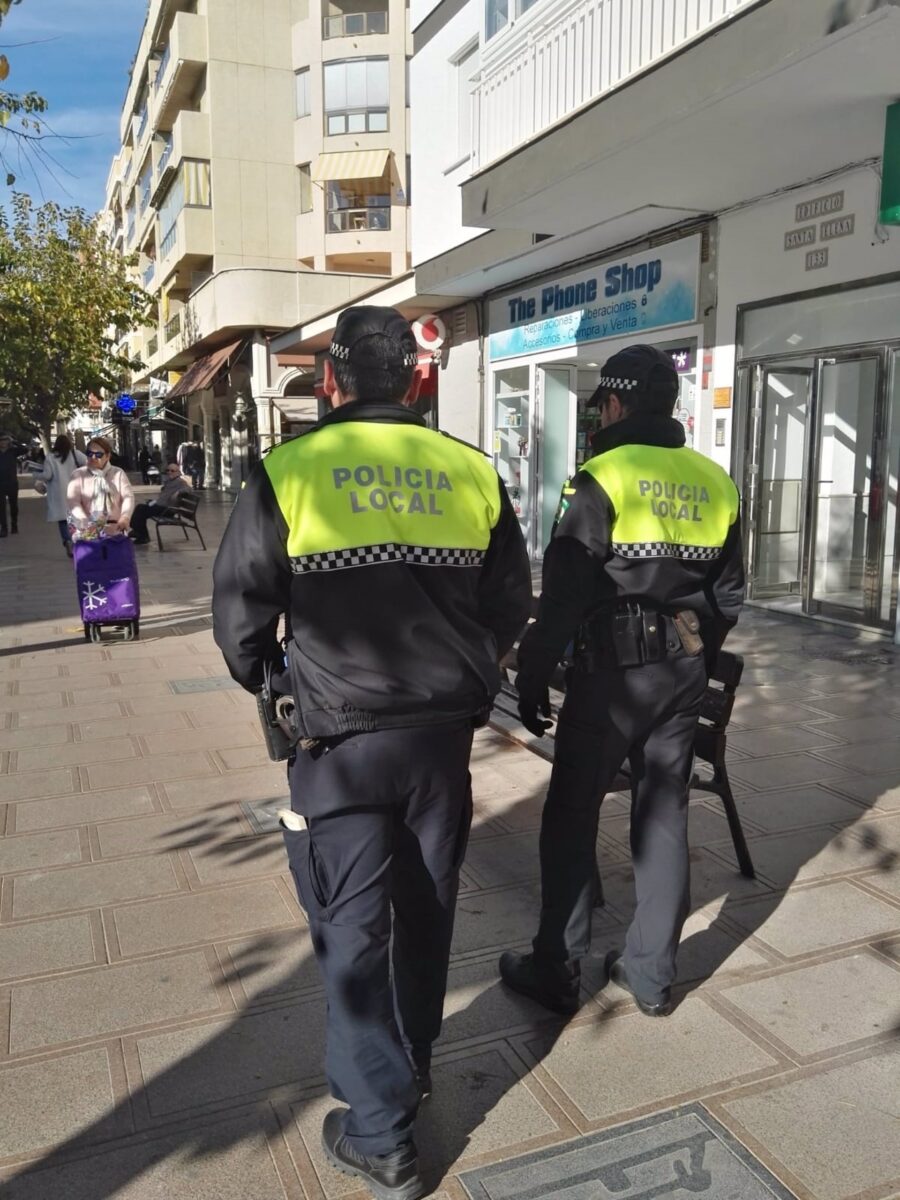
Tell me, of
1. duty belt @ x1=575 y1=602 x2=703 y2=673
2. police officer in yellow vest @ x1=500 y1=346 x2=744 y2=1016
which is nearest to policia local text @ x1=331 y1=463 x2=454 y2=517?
police officer in yellow vest @ x1=500 y1=346 x2=744 y2=1016

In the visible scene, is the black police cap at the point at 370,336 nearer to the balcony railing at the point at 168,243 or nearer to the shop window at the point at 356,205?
the shop window at the point at 356,205

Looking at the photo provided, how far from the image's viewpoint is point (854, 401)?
8922 mm

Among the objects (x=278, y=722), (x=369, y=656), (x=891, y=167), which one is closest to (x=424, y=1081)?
(x=278, y=722)

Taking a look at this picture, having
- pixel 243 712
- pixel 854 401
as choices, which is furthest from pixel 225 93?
pixel 243 712

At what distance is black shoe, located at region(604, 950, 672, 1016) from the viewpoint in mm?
2906

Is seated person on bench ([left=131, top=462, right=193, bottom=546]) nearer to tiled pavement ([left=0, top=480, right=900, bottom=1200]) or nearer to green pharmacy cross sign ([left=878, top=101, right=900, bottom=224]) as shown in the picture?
→ tiled pavement ([left=0, top=480, right=900, bottom=1200])

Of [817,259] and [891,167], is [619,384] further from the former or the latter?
[817,259]

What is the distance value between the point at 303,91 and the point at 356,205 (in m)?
3.67

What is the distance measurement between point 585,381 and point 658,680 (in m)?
11.3

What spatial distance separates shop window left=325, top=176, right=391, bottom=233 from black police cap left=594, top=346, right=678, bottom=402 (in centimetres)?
3087

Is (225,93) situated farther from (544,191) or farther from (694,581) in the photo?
(694,581)

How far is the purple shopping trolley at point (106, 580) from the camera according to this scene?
8.49m

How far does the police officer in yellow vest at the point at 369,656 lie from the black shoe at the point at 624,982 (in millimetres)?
936

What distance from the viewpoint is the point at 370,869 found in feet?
7.05
